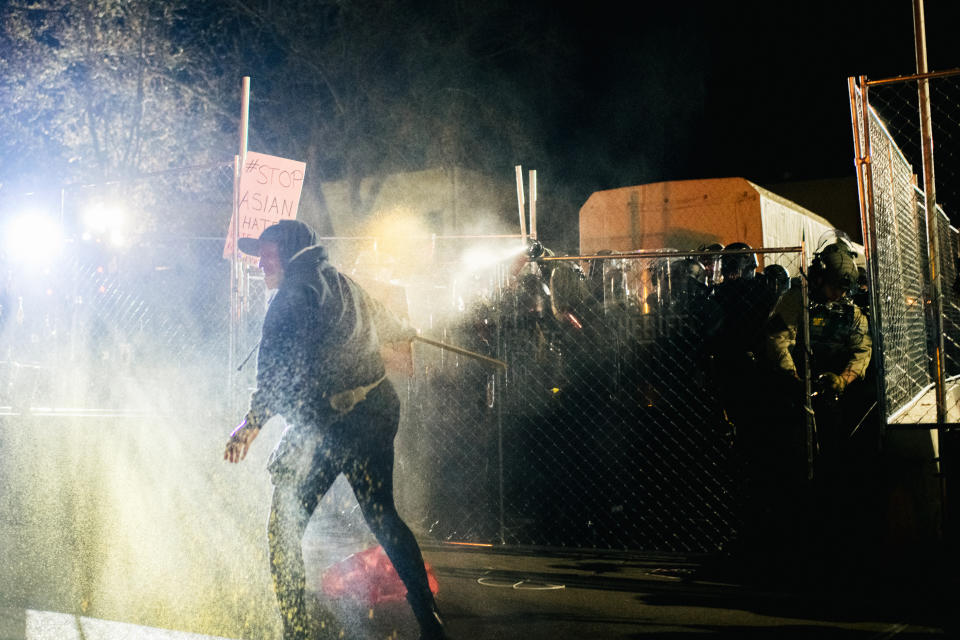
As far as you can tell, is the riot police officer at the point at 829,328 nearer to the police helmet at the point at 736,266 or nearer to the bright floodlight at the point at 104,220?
the police helmet at the point at 736,266

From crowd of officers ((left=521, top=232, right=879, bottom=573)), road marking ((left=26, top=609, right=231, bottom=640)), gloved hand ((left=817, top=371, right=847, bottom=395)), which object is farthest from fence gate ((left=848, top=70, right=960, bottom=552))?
road marking ((left=26, top=609, right=231, bottom=640))

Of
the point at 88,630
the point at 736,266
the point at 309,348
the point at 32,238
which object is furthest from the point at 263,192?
the point at 32,238

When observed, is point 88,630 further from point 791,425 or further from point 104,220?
point 104,220

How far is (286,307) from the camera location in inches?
134

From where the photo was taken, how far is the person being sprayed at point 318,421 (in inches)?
132

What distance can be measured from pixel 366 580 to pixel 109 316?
5.76 m

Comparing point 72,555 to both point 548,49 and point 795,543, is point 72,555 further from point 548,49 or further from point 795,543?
point 548,49

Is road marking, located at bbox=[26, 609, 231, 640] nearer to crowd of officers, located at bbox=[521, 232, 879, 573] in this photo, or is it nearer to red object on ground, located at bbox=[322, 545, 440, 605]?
red object on ground, located at bbox=[322, 545, 440, 605]

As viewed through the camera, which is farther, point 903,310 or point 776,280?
point 776,280

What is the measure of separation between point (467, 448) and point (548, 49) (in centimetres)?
1390

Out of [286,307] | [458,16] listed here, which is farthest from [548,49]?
[286,307]

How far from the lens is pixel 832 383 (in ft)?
18.6

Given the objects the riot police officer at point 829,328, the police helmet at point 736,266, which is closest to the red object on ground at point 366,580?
the riot police officer at point 829,328

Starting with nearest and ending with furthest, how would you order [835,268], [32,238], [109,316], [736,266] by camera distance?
1. [835,268]
2. [736,266]
3. [109,316]
4. [32,238]
